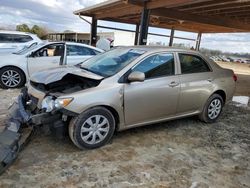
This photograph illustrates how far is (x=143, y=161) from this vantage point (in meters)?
3.69

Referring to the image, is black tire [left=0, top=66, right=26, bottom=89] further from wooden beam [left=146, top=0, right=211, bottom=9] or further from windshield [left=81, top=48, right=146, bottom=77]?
wooden beam [left=146, top=0, right=211, bottom=9]

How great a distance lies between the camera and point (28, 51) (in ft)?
25.6

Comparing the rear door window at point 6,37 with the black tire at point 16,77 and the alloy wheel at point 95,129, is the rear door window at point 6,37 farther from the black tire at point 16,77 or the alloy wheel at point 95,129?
the alloy wheel at point 95,129

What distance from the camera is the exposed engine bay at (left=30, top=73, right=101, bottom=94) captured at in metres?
3.95

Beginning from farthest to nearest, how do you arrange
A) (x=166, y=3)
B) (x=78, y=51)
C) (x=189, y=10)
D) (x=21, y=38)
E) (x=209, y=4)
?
1. (x=21, y=38)
2. (x=189, y=10)
3. (x=209, y=4)
4. (x=166, y=3)
5. (x=78, y=51)

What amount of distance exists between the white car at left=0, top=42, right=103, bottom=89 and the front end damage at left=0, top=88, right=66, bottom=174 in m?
3.38

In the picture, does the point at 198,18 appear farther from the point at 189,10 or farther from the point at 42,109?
the point at 42,109

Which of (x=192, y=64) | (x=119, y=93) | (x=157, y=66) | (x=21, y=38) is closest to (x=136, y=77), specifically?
(x=119, y=93)

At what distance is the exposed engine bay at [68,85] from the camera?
3.95 m

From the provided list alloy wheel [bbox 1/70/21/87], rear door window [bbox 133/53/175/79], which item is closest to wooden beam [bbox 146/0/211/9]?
rear door window [bbox 133/53/175/79]

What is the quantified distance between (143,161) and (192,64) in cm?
230

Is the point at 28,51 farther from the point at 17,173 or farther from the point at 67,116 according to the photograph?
the point at 17,173

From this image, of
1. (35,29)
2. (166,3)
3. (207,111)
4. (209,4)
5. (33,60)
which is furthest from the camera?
(35,29)

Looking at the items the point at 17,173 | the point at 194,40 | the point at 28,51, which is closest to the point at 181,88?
the point at 17,173
